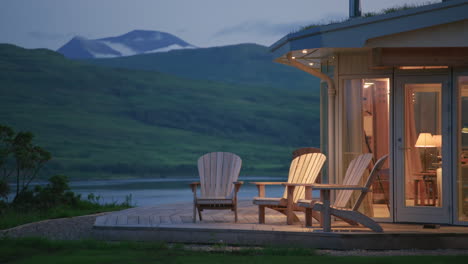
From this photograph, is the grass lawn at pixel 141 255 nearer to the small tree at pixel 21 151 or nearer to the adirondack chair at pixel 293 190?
the adirondack chair at pixel 293 190

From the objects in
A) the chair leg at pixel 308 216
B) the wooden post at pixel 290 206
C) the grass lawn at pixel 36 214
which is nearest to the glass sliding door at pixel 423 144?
the chair leg at pixel 308 216

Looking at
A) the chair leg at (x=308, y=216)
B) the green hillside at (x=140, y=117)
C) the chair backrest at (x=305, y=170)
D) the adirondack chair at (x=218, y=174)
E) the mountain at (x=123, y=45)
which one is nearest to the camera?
the chair leg at (x=308, y=216)

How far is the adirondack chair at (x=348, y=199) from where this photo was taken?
6387mm

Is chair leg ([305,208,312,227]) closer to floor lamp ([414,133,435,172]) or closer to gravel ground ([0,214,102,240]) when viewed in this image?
floor lamp ([414,133,435,172])

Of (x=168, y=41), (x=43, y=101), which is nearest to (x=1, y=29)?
(x=168, y=41)

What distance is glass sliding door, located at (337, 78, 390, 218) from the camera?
7.57 m

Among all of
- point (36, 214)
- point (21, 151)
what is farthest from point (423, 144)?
point (21, 151)

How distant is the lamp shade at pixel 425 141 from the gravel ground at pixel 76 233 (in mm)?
1376

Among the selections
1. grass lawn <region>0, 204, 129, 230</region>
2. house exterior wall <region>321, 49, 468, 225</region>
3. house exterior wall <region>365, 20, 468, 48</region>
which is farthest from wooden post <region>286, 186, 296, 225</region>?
grass lawn <region>0, 204, 129, 230</region>

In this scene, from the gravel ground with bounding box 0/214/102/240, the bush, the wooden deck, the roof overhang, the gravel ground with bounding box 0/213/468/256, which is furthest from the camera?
the bush

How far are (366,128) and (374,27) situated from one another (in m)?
1.37

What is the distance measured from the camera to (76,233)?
25.9 ft

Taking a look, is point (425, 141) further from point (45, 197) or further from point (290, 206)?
point (45, 197)

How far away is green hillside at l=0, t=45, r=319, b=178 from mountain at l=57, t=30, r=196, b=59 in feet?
40.7
